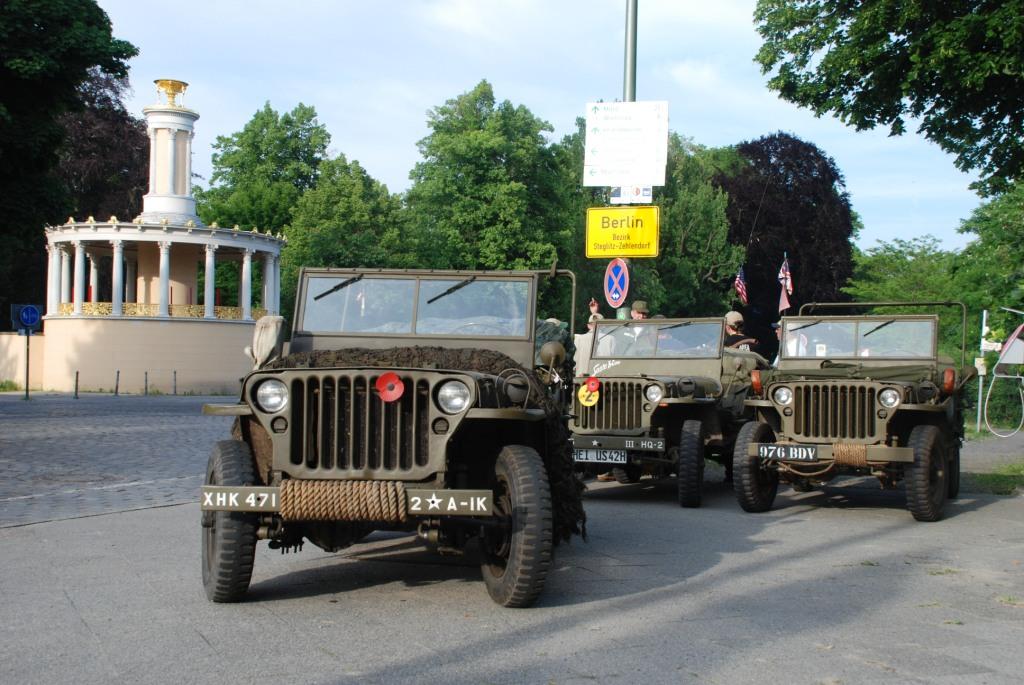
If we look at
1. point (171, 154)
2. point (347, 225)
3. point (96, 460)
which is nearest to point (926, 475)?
point (96, 460)

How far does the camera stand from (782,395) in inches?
441

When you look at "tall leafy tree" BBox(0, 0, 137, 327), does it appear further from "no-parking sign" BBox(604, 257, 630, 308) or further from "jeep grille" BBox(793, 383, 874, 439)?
"jeep grille" BBox(793, 383, 874, 439)

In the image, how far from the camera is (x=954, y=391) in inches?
446

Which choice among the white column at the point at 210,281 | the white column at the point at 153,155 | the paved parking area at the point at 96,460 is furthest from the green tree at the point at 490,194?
the paved parking area at the point at 96,460

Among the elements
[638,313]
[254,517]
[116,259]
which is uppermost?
[116,259]

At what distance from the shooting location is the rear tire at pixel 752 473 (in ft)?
34.9

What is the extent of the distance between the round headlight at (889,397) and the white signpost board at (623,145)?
17.5 feet

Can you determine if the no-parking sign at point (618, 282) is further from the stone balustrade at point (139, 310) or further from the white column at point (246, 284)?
the white column at point (246, 284)

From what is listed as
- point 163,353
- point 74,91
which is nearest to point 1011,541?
point 74,91

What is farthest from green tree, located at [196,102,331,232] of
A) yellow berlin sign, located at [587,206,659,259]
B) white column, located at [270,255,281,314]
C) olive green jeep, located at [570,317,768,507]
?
olive green jeep, located at [570,317,768,507]

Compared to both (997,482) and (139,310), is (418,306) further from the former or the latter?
(139,310)

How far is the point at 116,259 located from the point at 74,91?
23616 mm

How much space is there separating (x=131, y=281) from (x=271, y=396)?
45.4 meters

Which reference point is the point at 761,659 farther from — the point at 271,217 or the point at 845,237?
the point at 271,217
